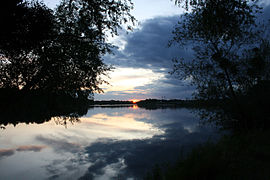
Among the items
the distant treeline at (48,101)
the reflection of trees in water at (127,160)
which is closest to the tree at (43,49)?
the distant treeline at (48,101)

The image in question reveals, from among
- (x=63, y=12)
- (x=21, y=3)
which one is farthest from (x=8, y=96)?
(x=63, y=12)

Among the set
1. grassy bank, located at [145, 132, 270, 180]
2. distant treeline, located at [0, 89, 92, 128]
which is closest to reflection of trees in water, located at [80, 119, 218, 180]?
grassy bank, located at [145, 132, 270, 180]

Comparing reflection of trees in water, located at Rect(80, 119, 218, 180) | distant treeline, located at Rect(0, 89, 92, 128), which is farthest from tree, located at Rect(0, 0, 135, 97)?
reflection of trees in water, located at Rect(80, 119, 218, 180)

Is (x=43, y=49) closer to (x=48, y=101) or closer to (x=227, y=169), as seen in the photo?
(x=48, y=101)

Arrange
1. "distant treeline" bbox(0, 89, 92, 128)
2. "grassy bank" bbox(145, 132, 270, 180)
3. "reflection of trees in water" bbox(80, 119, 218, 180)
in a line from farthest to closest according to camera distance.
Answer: "distant treeline" bbox(0, 89, 92, 128) < "reflection of trees in water" bbox(80, 119, 218, 180) < "grassy bank" bbox(145, 132, 270, 180)

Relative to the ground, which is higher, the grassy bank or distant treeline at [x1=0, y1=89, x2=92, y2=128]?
distant treeline at [x1=0, y1=89, x2=92, y2=128]

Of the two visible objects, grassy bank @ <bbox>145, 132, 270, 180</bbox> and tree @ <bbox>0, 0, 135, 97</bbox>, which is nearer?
grassy bank @ <bbox>145, 132, 270, 180</bbox>

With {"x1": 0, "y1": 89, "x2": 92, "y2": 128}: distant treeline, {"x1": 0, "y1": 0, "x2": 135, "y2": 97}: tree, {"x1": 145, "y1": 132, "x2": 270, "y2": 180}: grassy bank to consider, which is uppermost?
{"x1": 0, "y1": 0, "x2": 135, "y2": 97}: tree

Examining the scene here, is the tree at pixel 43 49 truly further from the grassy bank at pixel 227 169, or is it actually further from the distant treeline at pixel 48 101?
the grassy bank at pixel 227 169

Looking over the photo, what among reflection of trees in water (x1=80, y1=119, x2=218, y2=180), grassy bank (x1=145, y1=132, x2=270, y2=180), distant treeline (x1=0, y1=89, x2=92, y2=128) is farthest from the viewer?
distant treeline (x1=0, y1=89, x2=92, y2=128)

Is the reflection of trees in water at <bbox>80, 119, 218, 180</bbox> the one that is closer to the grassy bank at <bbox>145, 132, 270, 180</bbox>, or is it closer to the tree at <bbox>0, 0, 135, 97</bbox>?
the grassy bank at <bbox>145, 132, 270, 180</bbox>

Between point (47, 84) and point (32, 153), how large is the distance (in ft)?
22.6

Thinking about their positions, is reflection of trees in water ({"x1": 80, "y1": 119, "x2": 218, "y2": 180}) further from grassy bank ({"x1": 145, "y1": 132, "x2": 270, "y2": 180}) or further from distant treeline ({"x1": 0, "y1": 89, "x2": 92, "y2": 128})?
distant treeline ({"x1": 0, "y1": 89, "x2": 92, "y2": 128})

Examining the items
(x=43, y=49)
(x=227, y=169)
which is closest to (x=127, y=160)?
(x=227, y=169)
